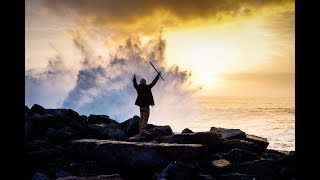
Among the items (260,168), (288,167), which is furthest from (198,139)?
(288,167)

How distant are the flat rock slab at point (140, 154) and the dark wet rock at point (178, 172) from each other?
715mm

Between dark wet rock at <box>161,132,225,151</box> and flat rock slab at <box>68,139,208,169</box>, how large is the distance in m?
1.30

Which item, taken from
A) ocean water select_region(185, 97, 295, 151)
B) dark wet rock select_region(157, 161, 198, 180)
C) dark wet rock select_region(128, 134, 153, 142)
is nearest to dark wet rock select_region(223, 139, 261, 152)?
dark wet rock select_region(128, 134, 153, 142)

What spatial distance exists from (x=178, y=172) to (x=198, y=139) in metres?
2.79

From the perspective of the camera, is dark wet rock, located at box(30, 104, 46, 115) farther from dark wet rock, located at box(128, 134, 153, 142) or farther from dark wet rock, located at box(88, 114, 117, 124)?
dark wet rock, located at box(128, 134, 153, 142)

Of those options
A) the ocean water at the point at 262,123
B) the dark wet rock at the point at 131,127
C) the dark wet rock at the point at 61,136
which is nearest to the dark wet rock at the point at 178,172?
the dark wet rock at the point at 61,136

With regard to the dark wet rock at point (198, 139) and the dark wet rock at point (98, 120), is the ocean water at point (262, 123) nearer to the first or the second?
the dark wet rock at point (98, 120)

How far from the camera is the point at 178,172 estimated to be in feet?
23.7
